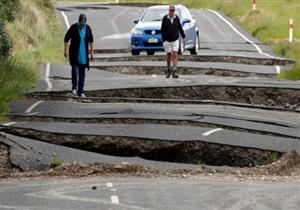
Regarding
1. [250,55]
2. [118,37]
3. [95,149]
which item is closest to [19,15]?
[118,37]

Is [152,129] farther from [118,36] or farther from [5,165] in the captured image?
[118,36]

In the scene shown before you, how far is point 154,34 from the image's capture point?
2862 cm

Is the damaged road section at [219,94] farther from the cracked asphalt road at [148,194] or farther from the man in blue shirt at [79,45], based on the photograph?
the cracked asphalt road at [148,194]

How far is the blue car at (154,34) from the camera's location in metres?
28.5

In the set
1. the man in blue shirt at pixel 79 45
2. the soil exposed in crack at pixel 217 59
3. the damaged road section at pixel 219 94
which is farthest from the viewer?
the soil exposed in crack at pixel 217 59

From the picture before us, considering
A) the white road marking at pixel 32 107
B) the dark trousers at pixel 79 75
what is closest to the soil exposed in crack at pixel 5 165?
the white road marking at pixel 32 107

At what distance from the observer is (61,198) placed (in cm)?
952

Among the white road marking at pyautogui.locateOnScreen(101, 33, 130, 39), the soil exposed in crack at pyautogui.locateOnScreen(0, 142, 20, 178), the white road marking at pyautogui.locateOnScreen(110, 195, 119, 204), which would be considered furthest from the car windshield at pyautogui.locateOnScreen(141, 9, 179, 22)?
the white road marking at pyautogui.locateOnScreen(110, 195, 119, 204)

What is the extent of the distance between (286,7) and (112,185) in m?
40.4

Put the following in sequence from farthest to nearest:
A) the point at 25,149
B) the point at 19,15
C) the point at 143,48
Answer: the point at 19,15 → the point at 143,48 → the point at 25,149

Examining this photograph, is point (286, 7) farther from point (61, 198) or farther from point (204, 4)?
point (61, 198)

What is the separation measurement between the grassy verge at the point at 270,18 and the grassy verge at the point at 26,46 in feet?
25.8

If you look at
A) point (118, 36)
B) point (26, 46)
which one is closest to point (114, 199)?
point (26, 46)

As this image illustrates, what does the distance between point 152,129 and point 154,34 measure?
46.5 ft
